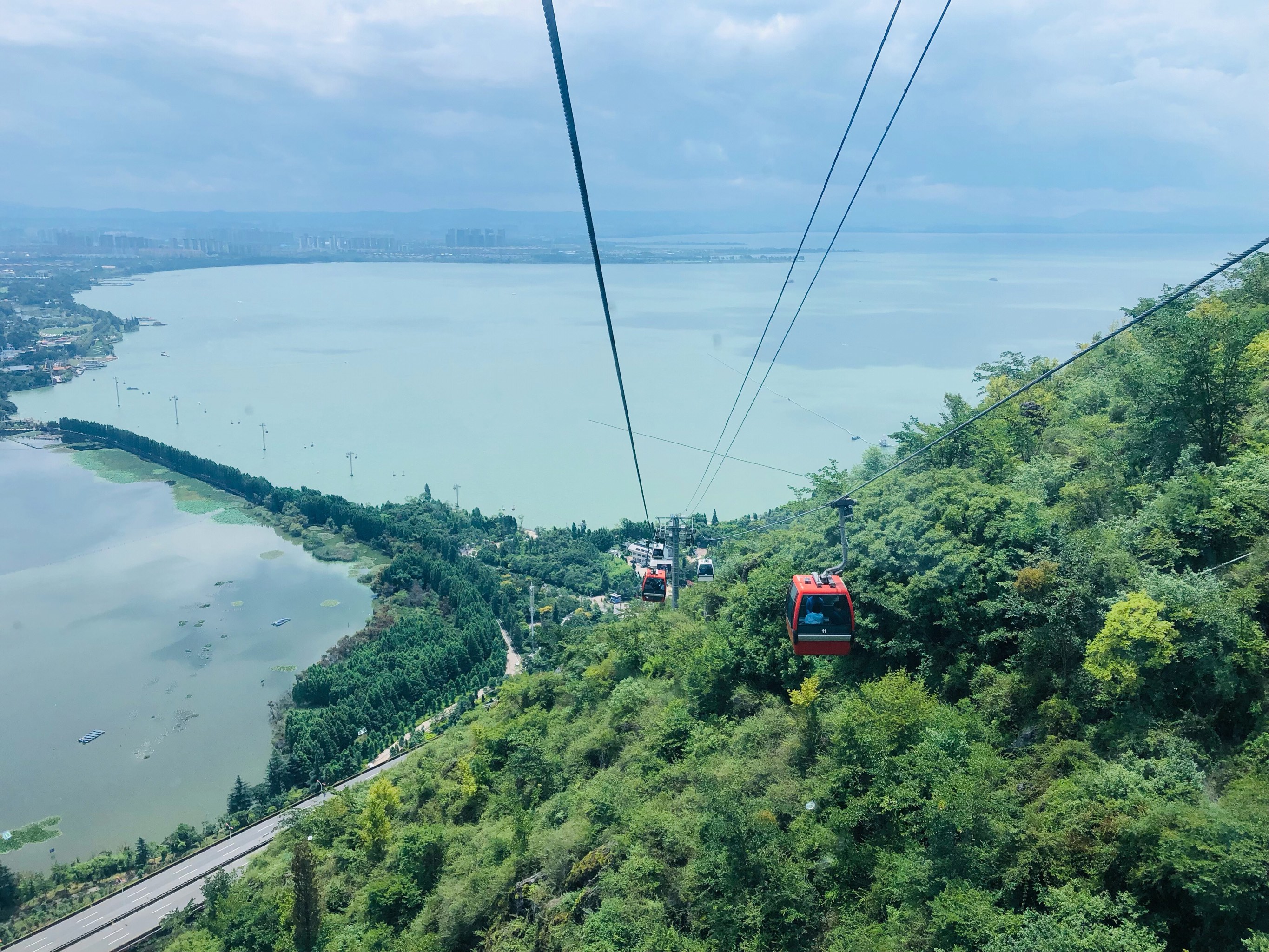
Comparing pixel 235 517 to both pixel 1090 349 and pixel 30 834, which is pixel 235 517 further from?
pixel 1090 349

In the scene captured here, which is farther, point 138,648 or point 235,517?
point 235,517

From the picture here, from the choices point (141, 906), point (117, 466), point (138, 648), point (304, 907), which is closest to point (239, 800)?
point (141, 906)

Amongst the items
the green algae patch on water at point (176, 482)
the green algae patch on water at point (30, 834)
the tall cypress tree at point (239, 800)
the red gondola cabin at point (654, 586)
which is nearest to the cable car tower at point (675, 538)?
the red gondola cabin at point (654, 586)

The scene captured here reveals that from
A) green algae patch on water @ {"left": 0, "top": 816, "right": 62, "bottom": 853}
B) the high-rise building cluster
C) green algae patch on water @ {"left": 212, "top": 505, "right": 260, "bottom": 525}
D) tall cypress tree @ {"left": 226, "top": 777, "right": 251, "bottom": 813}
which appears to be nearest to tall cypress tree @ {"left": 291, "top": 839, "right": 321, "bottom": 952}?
tall cypress tree @ {"left": 226, "top": 777, "right": 251, "bottom": 813}

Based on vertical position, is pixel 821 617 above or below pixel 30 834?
above

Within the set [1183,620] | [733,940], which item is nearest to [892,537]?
[1183,620]
